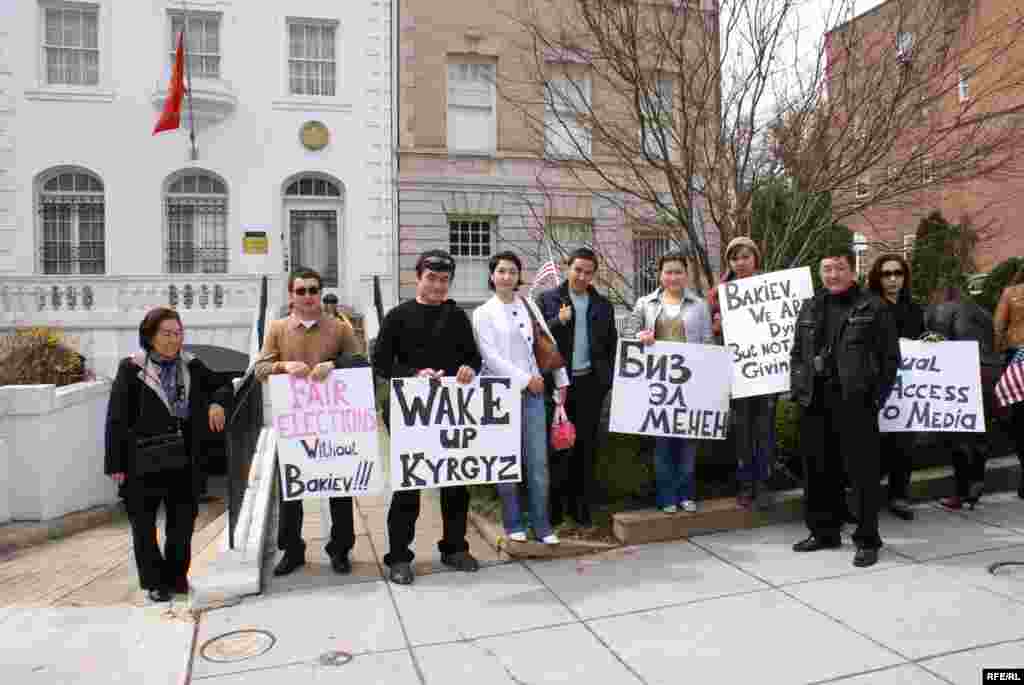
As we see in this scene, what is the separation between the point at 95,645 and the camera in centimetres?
425

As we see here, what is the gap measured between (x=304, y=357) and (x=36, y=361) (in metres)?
7.14

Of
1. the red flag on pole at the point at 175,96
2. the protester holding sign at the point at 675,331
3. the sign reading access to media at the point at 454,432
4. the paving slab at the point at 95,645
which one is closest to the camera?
the paving slab at the point at 95,645

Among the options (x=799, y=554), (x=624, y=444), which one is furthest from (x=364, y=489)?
(x=799, y=554)

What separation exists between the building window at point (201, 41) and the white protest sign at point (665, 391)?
15662 millimetres

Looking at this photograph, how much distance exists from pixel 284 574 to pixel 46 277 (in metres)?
13.7

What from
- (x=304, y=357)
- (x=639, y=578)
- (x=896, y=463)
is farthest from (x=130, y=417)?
(x=896, y=463)

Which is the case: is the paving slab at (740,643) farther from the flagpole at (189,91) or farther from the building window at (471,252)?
the flagpole at (189,91)

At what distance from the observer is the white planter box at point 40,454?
869cm

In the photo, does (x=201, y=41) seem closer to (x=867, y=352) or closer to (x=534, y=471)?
(x=534, y=471)

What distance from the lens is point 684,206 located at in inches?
290

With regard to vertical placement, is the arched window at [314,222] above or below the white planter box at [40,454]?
above

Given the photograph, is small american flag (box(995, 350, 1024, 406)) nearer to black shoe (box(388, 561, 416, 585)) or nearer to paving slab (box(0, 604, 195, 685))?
black shoe (box(388, 561, 416, 585))

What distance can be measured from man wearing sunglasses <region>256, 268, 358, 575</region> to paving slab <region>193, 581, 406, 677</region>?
0.40m

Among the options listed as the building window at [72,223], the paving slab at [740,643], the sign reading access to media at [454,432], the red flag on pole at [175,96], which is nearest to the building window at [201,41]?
the red flag on pole at [175,96]
